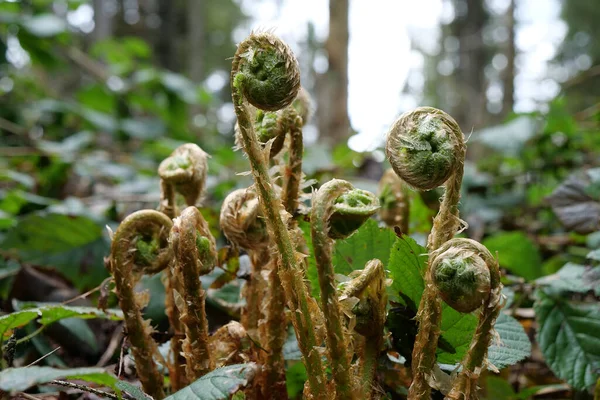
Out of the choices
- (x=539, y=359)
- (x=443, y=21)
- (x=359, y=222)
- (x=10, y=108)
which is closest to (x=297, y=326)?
(x=359, y=222)

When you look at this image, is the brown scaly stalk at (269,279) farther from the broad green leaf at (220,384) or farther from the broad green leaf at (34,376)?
the broad green leaf at (34,376)

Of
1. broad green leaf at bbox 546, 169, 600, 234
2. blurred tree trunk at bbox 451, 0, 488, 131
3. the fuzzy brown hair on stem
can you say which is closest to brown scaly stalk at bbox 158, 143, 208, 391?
the fuzzy brown hair on stem

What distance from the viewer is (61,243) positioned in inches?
71.6

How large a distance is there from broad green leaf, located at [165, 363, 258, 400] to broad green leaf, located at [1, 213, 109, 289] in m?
1.12

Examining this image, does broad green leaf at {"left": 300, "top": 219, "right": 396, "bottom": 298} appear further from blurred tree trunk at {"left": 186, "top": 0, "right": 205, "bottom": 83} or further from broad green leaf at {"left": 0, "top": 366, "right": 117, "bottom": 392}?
blurred tree trunk at {"left": 186, "top": 0, "right": 205, "bottom": 83}

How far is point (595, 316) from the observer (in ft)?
3.92

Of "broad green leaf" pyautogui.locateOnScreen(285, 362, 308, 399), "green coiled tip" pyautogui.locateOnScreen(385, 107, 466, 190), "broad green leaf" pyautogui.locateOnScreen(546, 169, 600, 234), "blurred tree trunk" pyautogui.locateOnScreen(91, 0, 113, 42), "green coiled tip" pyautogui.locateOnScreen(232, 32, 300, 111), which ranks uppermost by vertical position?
"blurred tree trunk" pyautogui.locateOnScreen(91, 0, 113, 42)

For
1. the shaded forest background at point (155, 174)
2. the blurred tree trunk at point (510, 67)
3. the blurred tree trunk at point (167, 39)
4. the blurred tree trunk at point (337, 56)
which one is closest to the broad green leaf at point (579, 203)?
the shaded forest background at point (155, 174)

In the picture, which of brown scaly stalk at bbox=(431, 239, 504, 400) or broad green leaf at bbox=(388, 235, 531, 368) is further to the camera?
broad green leaf at bbox=(388, 235, 531, 368)

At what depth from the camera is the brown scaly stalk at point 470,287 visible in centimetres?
63

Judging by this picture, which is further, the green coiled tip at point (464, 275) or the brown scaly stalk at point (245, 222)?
the brown scaly stalk at point (245, 222)

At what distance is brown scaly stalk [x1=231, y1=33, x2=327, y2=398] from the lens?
68cm

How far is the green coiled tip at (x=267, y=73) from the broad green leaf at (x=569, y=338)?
0.81 m

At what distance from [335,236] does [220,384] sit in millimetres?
243
